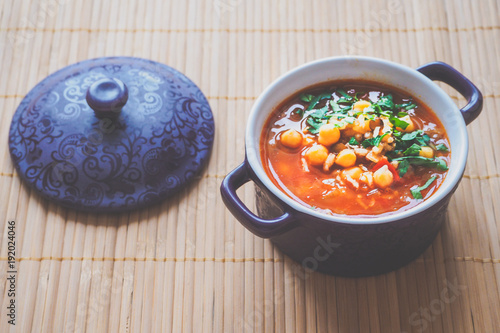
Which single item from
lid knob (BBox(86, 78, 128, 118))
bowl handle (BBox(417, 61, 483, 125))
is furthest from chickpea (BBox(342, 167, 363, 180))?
lid knob (BBox(86, 78, 128, 118))

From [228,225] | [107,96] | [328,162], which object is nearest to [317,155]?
[328,162]

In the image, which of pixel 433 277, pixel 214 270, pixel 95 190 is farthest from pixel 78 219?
pixel 433 277

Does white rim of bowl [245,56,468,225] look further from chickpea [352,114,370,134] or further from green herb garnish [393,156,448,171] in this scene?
chickpea [352,114,370,134]

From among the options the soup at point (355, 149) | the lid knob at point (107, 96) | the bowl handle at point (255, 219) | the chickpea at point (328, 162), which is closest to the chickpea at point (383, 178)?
the soup at point (355, 149)

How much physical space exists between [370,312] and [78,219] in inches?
31.7

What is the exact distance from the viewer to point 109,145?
1.45m

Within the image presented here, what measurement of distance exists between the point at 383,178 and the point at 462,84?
0.35m

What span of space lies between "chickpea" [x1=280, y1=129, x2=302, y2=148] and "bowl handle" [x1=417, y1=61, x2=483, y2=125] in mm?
368

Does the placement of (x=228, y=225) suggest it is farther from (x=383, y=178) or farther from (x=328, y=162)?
(x=383, y=178)

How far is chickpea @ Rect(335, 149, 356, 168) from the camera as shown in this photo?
1267mm

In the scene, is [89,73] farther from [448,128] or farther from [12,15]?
[448,128]

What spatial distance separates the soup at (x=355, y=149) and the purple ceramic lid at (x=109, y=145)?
0.94 ft

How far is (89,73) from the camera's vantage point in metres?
1.59

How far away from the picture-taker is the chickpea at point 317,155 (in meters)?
1.28
